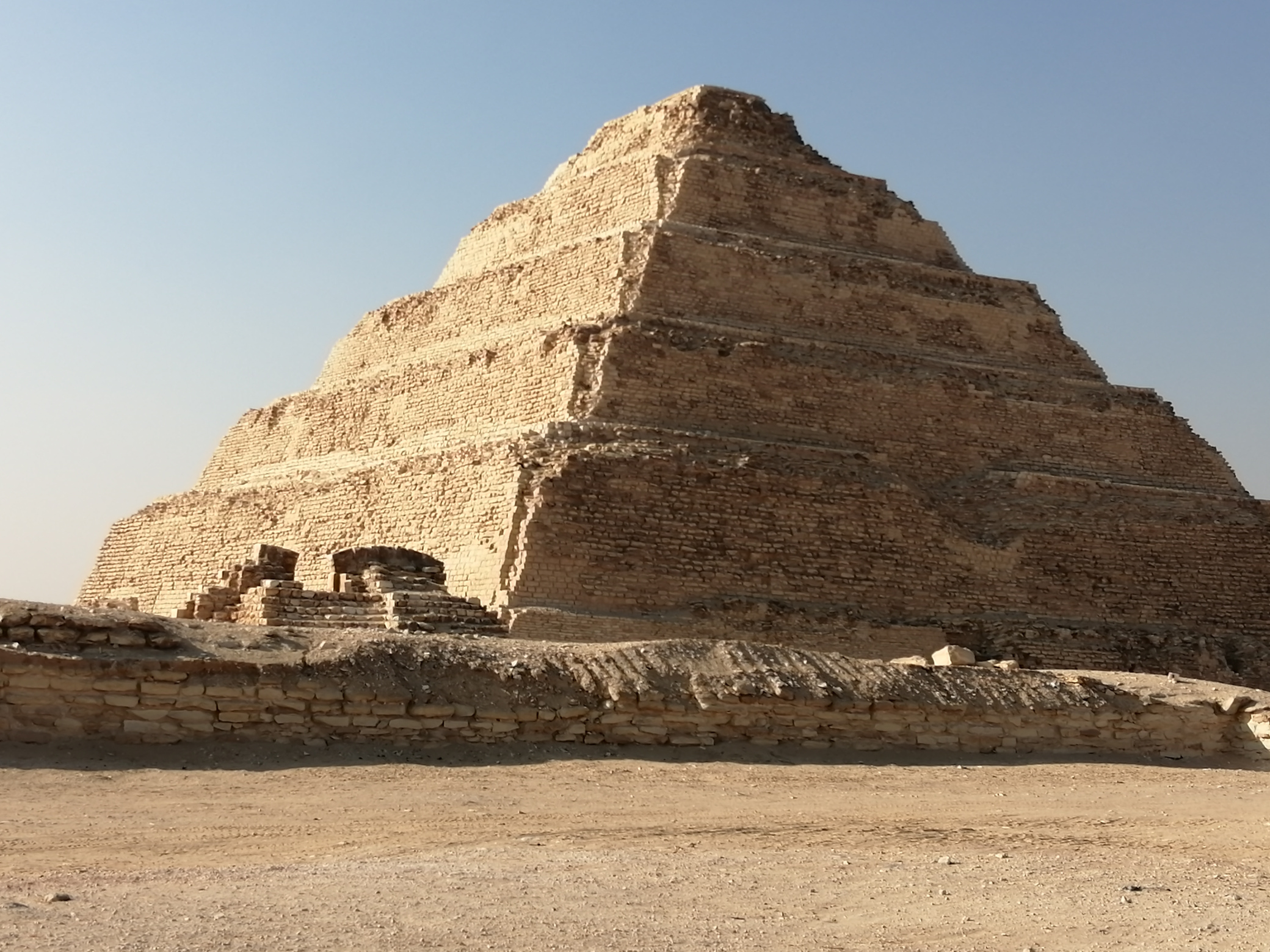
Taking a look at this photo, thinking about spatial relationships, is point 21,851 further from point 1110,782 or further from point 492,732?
point 1110,782

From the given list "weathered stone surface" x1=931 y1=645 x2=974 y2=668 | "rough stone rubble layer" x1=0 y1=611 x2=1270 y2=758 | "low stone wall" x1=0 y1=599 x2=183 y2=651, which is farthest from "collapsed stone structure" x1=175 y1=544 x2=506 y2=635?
"low stone wall" x1=0 y1=599 x2=183 y2=651

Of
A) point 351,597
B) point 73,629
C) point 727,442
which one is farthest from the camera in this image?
point 727,442

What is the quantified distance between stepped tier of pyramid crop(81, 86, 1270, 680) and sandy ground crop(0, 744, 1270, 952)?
750cm

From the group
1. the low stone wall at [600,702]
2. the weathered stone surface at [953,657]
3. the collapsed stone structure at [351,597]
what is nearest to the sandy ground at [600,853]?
the low stone wall at [600,702]

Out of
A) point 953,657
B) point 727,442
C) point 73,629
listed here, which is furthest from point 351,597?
point 73,629

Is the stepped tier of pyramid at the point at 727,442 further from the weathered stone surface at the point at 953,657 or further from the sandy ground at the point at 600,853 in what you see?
the sandy ground at the point at 600,853

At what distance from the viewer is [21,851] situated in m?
7.76

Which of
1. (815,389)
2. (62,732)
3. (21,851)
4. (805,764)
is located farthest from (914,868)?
(815,389)

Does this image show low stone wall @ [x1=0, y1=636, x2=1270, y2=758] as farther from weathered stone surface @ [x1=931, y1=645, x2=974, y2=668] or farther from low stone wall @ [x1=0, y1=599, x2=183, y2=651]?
weathered stone surface @ [x1=931, y1=645, x2=974, y2=668]

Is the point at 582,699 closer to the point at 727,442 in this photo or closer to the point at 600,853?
the point at 600,853

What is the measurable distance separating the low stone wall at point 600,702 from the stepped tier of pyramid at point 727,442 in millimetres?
5426

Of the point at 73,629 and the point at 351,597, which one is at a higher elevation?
the point at 351,597

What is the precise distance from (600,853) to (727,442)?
12964 millimetres

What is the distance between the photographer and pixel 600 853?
8.39 meters
